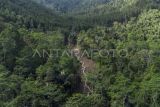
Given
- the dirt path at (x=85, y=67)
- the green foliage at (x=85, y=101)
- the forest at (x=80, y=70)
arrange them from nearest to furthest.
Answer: the green foliage at (x=85, y=101) < the forest at (x=80, y=70) < the dirt path at (x=85, y=67)

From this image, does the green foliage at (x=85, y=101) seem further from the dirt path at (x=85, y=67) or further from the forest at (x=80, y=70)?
the dirt path at (x=85, y=67)

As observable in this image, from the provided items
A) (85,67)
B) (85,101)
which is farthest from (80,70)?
(85,101)

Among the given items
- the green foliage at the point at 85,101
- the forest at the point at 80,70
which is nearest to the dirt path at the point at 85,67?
the forest at the point at 80,70

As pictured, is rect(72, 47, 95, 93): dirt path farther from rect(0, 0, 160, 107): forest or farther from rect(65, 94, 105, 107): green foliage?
rect(65, 94, 105, 107): green foliage

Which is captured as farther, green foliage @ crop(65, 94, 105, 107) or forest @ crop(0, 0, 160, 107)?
forest @ crop(0, 0, 160, 107)

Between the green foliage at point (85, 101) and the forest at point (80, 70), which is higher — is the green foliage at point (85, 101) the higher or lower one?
the lower one

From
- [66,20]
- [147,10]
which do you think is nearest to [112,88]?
[147,10]

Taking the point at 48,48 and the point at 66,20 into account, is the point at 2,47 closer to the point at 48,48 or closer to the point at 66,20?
the point at 48,48

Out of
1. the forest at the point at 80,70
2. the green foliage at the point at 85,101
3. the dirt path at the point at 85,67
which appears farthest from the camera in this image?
the dirt path at the point at 85,67

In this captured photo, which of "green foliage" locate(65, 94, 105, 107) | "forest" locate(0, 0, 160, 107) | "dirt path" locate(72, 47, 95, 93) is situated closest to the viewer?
"green foliage" locate(65, 94, 105, 107)

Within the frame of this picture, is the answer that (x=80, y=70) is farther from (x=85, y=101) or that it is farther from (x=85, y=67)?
(x=85, y=101)

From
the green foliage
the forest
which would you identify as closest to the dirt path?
the forest
